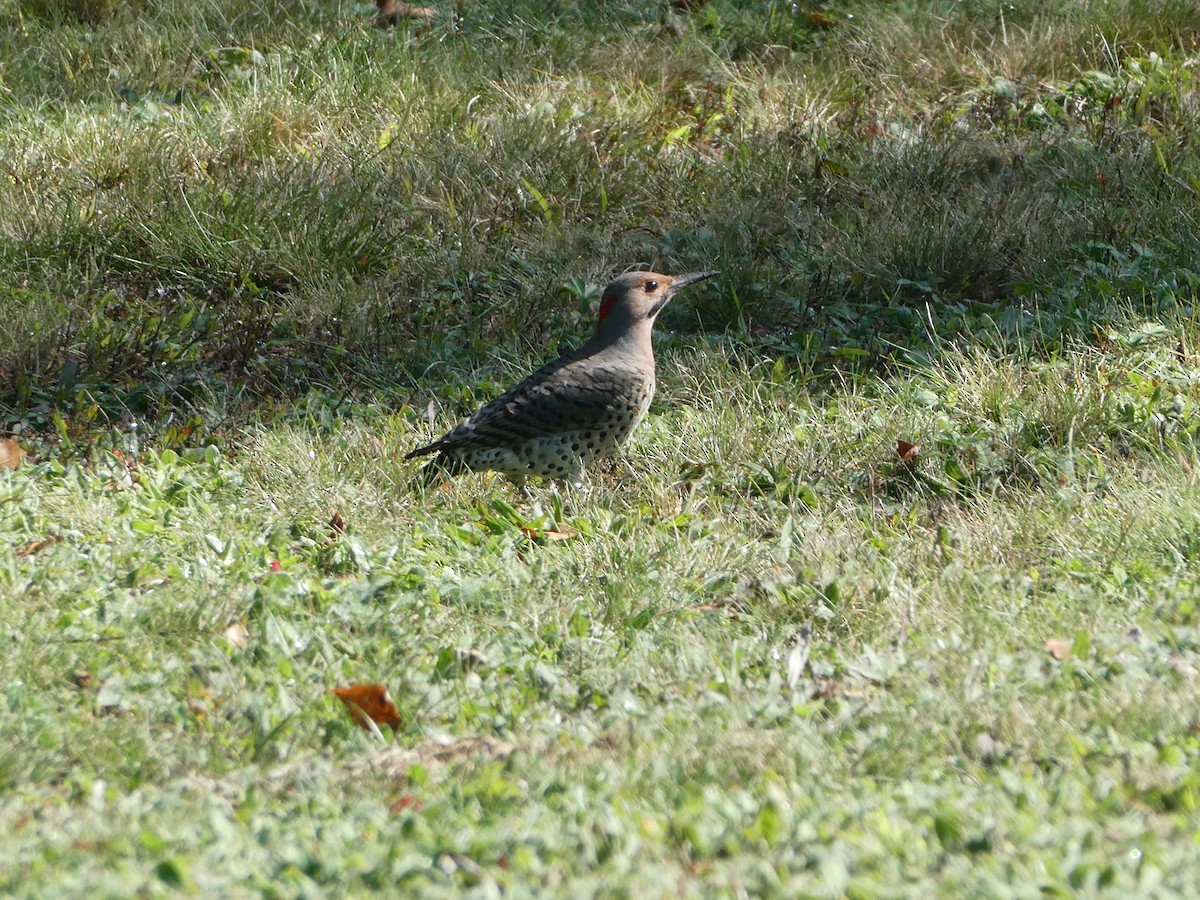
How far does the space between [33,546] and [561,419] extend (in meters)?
2.18

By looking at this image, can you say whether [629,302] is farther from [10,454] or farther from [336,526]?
[10,454]

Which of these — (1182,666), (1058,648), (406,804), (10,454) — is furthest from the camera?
(10,454)

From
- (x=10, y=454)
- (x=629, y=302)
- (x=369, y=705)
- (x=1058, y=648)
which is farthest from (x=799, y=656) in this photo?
(x=10, y=454)

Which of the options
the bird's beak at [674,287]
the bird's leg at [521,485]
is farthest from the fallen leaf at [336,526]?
the bird's beak at [674,287]

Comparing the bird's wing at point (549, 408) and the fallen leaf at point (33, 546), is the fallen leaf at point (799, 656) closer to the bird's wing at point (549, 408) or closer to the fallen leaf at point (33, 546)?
the bird's wing at point (549, 408)

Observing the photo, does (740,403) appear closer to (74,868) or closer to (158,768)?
(158,768)

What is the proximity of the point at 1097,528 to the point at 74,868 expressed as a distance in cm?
348

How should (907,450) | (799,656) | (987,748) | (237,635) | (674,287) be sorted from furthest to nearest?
(674,287)
(907,450)
(237,635)
(799,656)
(987,748)

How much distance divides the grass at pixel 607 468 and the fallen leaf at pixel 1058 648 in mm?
11

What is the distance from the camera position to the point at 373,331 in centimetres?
738

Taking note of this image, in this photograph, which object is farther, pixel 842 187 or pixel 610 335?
pixel 842 187

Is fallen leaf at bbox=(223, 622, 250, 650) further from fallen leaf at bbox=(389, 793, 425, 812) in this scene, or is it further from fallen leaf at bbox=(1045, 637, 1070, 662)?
fallen leaf at bbox=(1045, 637, 1070, 662)

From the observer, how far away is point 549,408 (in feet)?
19.5

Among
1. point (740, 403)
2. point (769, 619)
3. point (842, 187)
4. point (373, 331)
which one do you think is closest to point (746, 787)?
point (769, 619)
